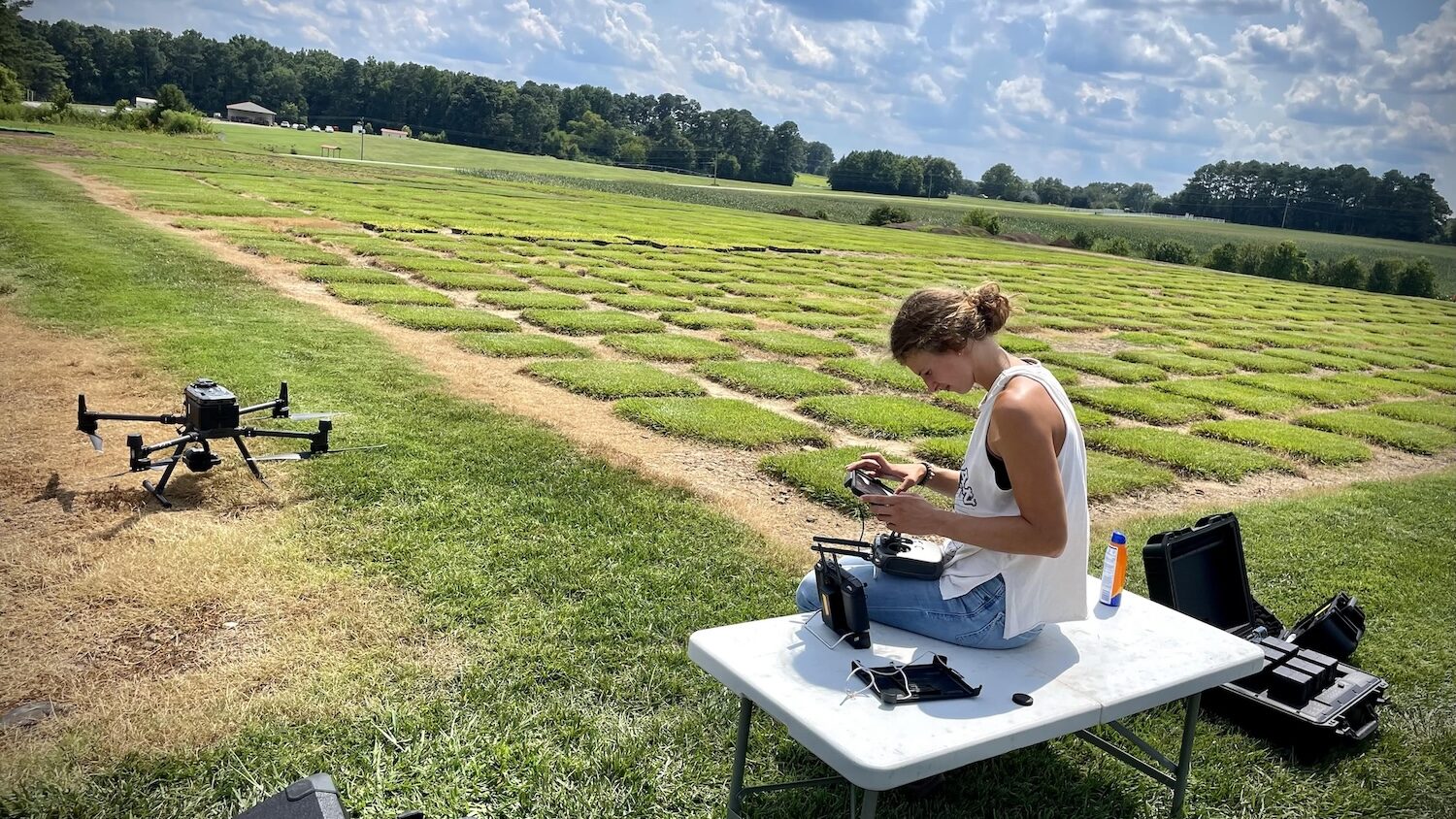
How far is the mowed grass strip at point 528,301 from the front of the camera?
14.9 metres

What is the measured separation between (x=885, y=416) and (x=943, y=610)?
665cm

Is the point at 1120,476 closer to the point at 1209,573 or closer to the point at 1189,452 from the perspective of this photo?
the point at 1189,452

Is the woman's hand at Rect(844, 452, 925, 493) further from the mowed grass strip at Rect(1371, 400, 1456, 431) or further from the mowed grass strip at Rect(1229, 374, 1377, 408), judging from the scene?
the mowed grass strip at Rect(1371, 400, 1456, 431)

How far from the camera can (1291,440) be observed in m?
10.9

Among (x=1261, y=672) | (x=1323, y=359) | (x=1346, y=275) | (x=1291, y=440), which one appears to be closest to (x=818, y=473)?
(x=1261, y=672)

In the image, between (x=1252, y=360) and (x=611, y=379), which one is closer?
A: (x=611, y=379)

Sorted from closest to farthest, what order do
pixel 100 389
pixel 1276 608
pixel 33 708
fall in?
pixel 33 708, pixel 1276 608, pixel 100 389

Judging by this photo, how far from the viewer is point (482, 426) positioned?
7984 mm

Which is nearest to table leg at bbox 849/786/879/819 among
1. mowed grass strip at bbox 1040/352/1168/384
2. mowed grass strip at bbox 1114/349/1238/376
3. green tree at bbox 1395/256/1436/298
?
mowed grass strip at bbox 1040/352/1168/384

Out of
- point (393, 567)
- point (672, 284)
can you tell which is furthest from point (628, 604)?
point (672, 284)

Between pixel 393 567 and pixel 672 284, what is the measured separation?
14874 millimetres

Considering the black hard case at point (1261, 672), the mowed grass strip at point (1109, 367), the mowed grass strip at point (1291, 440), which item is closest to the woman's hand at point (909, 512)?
the black hard case at point (1261, 672)

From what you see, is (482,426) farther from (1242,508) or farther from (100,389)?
(1242,508)

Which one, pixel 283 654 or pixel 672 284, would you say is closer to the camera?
pixel 283 654
